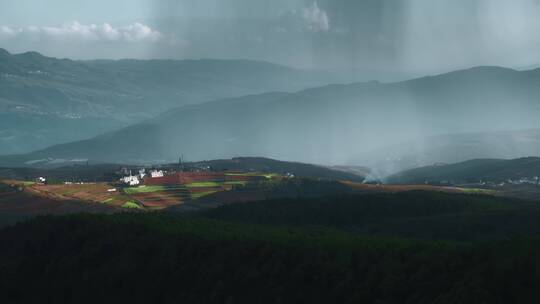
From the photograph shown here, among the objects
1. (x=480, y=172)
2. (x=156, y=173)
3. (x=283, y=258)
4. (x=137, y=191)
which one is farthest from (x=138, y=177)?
(x=283, y=258)

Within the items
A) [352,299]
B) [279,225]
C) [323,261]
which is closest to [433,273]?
[352,299]

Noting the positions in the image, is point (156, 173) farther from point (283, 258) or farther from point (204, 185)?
point (283, 258)

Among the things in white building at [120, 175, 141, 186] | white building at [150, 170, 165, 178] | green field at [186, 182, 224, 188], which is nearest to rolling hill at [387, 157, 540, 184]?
green field at [186, 182, 224, 188]

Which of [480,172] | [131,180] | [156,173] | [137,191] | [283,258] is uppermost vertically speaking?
[156,173]

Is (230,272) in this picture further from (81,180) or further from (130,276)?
(81,180)

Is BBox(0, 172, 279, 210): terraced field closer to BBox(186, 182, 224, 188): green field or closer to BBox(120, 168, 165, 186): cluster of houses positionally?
BBox(186, 182, 224, 188): green field

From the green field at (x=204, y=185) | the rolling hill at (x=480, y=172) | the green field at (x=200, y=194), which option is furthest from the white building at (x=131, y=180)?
the rolling hill at (x=480, y=172)

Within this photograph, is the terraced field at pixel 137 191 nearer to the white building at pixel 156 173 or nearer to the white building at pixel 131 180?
the white building at pixel 131 180

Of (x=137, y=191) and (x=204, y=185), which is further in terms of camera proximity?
(x=204, y=185)
